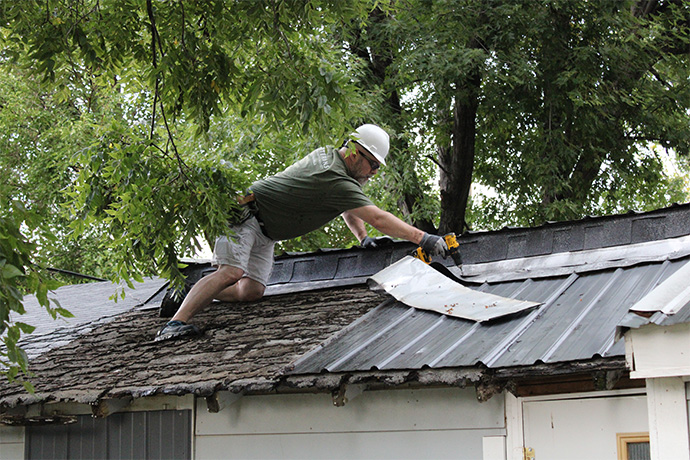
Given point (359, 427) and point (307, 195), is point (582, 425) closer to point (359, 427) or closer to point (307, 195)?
point (359, 427)

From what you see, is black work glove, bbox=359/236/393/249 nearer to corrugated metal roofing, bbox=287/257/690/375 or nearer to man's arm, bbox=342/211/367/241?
man's arm, bbox=342/211/367/241

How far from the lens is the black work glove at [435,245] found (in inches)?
267

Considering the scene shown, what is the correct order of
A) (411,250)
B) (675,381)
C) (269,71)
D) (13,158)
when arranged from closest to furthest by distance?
(675,381), (269,71), (411,250), (13,158)

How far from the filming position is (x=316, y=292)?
776 centimetres

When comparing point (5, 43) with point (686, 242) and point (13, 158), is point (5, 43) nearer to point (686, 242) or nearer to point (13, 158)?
point (686, 242)

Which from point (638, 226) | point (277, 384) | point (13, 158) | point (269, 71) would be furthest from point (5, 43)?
point (13, 158)

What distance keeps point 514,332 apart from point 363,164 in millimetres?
2599

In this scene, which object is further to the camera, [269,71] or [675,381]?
[269,71]

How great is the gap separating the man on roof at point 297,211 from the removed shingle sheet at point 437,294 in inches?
9.4

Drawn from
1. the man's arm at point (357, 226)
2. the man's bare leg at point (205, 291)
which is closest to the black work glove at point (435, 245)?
the man's arm at point (357, 226)

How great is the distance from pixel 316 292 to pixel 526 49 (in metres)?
7.64

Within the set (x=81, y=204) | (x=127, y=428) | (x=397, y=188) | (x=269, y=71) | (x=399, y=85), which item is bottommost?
(x=127, y=428)

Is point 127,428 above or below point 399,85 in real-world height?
below

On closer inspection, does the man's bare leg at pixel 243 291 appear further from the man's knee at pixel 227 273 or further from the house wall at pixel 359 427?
the house wall at pixel 359 427
